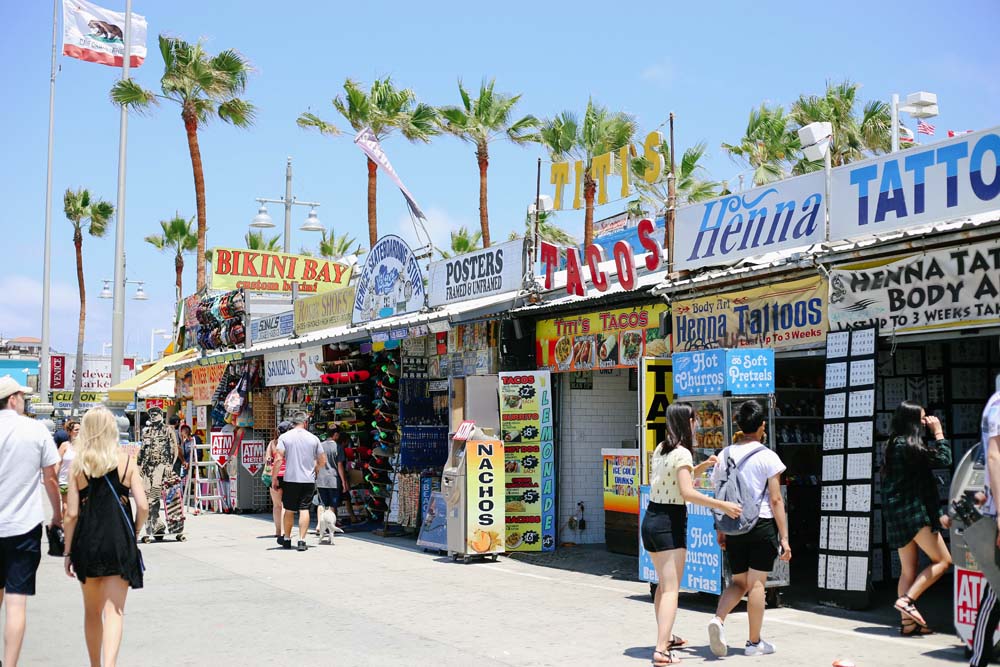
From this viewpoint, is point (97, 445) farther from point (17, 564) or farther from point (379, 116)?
point (379, 116)

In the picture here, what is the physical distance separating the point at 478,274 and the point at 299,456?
3.77 meters

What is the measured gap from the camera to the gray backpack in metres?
7.17

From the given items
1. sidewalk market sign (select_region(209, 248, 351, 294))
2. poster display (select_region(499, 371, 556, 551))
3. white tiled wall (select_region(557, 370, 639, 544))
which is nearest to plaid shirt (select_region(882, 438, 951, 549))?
poster display (select_region(499, 371, 556, 551))

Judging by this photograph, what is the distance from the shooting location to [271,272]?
27.4 m

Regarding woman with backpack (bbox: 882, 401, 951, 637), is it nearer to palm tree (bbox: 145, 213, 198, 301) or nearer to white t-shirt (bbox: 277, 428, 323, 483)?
white t-shirt (bbox: 277, 428, 323, 483)

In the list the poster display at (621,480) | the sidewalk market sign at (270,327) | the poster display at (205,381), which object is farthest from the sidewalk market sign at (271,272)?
the poster display at (621,480)

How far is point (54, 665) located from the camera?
291 inches

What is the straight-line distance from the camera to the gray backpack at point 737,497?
7168mm

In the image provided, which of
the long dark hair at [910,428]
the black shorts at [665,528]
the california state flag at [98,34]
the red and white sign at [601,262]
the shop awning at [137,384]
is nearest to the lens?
the black shorts at [665,528]

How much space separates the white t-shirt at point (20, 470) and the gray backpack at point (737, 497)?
4569mm

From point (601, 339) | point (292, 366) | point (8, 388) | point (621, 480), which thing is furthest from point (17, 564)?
point (292, 366)

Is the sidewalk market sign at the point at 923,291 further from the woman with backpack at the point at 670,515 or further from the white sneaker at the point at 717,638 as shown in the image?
the white sneaker at the point at 717,638

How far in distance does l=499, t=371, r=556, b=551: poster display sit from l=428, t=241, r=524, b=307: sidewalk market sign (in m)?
1.43

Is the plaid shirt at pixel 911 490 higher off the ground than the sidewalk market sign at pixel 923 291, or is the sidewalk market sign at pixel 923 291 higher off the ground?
the sidewalk market sign at pixel 923 291
